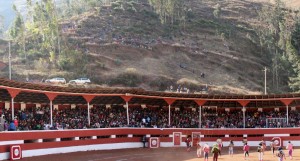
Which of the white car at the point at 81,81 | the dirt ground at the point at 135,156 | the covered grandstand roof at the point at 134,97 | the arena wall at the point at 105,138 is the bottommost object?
the dirt ground at the point at 135,156

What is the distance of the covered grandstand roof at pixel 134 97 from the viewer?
1585 inches

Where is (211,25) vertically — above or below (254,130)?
above

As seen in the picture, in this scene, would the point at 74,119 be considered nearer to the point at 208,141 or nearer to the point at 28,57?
the point at 208,141

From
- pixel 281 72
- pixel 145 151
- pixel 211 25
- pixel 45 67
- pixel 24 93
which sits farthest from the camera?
pixel 211 25

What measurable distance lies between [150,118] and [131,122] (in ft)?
8.65

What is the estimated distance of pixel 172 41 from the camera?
103 m

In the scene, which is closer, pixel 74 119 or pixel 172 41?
pixel 74 119

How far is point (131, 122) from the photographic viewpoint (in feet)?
160

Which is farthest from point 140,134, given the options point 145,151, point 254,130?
point 254,130

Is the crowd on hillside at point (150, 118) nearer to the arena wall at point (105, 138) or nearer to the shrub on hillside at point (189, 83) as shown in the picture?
the arena wall at point (105, 138)

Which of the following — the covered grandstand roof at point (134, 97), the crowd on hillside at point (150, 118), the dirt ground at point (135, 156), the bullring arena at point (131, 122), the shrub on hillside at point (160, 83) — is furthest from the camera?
the shrub on hillside at point (160, 83)

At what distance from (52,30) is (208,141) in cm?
4864

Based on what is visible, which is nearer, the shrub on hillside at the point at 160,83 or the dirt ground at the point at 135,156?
the dirt ground at the point at 135,156

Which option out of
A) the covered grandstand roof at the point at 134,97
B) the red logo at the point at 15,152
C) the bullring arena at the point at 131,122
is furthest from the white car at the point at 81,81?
the red logo at the point at 15,152
